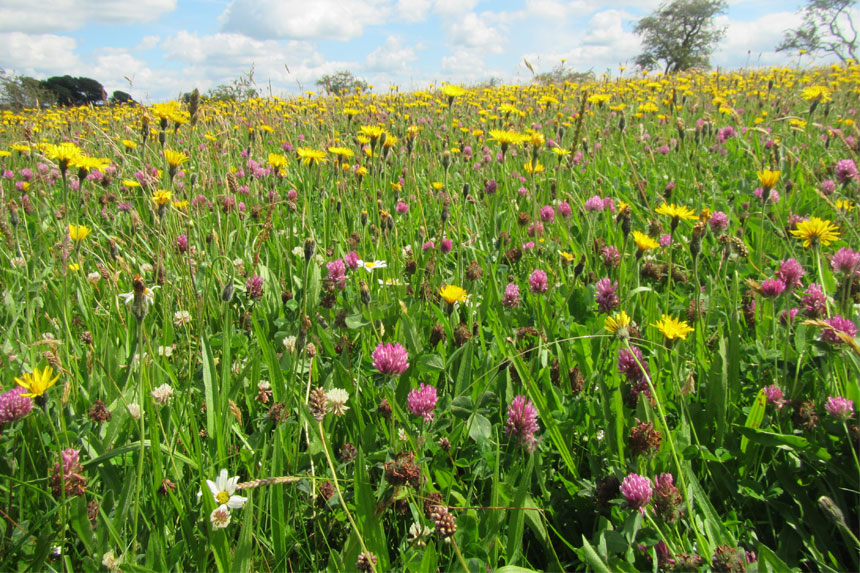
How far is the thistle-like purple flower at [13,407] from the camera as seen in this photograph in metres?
1.05

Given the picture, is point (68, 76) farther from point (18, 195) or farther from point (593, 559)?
point (593, 559)

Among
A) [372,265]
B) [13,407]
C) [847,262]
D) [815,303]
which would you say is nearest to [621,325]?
[815,303]

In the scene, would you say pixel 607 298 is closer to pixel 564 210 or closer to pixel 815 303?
pixel 815 303

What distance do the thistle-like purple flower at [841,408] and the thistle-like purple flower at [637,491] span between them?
1.54 ft

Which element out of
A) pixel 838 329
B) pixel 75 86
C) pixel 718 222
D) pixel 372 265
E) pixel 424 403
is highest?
pixel 75 86

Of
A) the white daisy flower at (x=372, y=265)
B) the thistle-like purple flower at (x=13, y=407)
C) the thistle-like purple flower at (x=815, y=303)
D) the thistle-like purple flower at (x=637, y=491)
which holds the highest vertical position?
the thistle-like purple flower at (x=815, y=303)

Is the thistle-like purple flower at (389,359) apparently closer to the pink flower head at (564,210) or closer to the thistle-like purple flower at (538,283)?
the thistle-like purple flower at (538,283)

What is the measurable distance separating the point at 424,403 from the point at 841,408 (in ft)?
2.97

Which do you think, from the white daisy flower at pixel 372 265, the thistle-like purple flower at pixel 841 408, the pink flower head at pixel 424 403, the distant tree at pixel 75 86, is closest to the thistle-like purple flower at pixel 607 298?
the thistle-like purple flower at pixel 841 408

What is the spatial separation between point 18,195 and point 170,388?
334 cm

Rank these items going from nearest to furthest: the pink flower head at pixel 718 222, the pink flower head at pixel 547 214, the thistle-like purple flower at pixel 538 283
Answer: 1. the thistle-like purple flower at pixel 538 283
2. the pink flower head at pixel 718 222
3. the pink flower head at pixel 547 214

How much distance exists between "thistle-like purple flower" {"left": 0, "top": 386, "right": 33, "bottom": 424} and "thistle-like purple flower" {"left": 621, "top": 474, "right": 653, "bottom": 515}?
1.26m

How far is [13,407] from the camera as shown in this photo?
1054 millimetres

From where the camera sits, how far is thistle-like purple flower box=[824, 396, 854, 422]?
1061 mm
